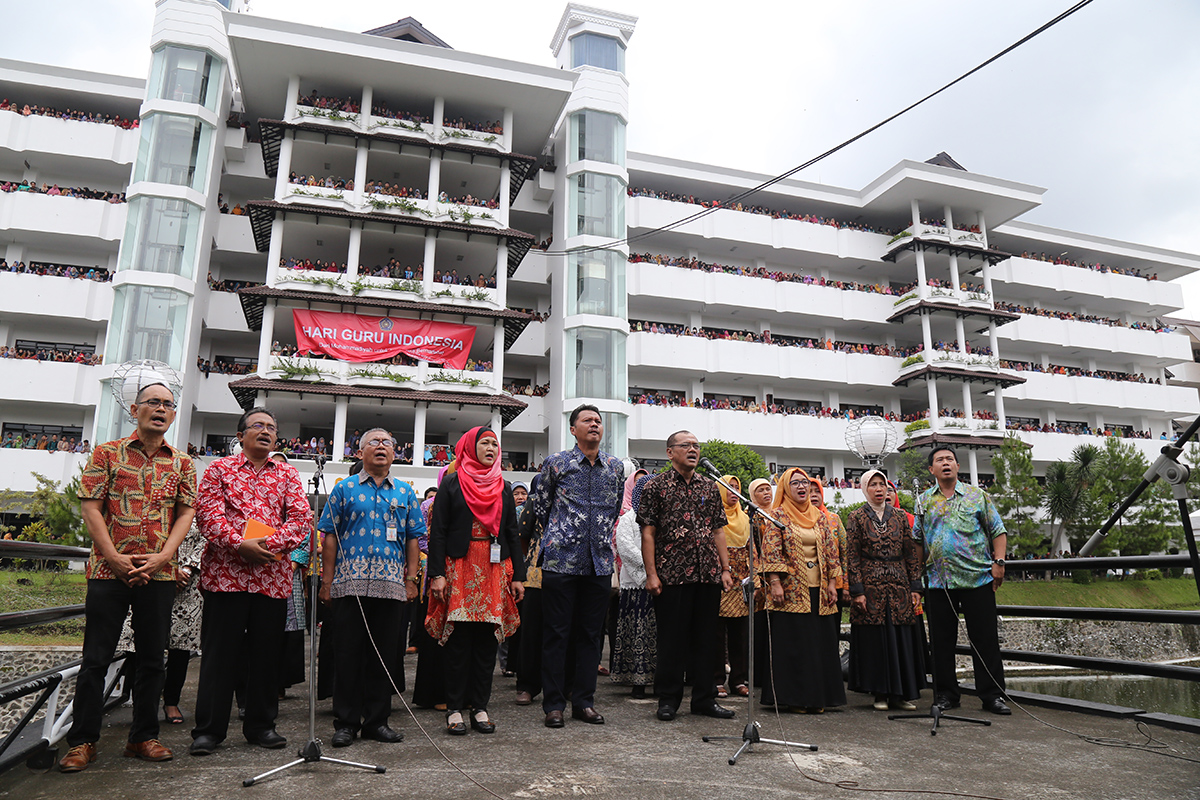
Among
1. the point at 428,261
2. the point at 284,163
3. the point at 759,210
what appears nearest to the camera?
the point at 284,163

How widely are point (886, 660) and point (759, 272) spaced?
26052mm

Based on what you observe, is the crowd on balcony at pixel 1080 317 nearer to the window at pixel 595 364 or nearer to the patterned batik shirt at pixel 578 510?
the window at pixel 595 364

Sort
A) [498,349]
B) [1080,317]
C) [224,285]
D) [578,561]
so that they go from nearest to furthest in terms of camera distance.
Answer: [578,561]
[498,349]
[224,285]
[1080,317]

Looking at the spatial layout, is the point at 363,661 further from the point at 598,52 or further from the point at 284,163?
the point at 598,52

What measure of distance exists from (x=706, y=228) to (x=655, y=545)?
85.6 ft

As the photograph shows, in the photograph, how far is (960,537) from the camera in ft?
19.2

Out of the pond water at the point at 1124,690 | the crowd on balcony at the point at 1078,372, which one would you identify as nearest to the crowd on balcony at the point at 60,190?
the pond water at the point at 1124,690

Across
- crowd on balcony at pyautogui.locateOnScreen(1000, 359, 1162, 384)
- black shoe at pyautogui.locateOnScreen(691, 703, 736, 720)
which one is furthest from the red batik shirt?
crowd on balcony at pyautogui.locateOnScreen(1000, 359, 1162, 384)

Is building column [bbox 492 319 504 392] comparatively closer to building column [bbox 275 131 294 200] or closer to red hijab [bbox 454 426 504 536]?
building column [bbox 275 131 294 200]

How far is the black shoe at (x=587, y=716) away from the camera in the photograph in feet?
15.9

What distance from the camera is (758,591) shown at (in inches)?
233

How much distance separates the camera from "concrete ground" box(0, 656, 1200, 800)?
3.39m

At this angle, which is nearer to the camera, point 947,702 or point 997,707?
point 997,707

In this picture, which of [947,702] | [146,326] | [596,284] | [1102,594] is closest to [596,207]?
[596,284]
